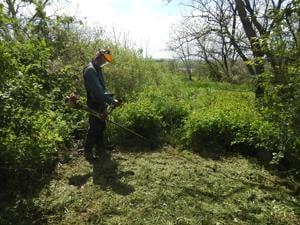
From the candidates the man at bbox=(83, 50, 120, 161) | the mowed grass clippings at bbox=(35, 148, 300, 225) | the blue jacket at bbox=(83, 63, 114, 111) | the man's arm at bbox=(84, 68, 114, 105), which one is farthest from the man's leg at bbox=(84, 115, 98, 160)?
the man's arm at bbox=(84, 68, 114, 105)

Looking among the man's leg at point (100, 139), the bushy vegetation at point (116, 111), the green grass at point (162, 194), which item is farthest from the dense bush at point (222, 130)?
the man's leg at point (100, 139)

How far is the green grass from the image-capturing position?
17.6ft

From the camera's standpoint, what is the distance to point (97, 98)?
6.90m

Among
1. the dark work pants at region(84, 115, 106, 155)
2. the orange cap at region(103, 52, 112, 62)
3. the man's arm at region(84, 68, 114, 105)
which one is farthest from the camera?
the dark work pants at region(84, 115, 106, 155)

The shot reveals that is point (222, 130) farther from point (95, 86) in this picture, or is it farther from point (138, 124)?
point (95, 86)

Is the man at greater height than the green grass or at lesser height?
greater

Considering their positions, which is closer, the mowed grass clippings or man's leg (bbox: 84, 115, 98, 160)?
the mowed grass clippings

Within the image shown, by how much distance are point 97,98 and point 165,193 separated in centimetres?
200

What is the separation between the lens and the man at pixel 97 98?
22.1ft

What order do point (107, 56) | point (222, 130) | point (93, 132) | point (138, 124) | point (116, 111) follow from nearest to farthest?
point (107, 56), point (93, 132), point (222, 130), point (138, 124), point (116, 111)

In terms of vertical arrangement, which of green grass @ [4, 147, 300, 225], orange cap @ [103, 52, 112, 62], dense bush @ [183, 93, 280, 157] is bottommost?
green grass @ [4, 147, 300, 225]

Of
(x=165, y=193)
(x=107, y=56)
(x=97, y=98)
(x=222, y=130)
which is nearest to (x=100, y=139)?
(x=97, y=98)

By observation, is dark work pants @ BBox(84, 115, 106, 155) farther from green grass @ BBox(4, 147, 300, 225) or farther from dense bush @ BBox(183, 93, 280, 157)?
dense bush @ BBox(183, 93, 280, 157)

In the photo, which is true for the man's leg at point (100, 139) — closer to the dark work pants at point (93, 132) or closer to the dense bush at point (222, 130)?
the dark work pants at point (93, 132)
